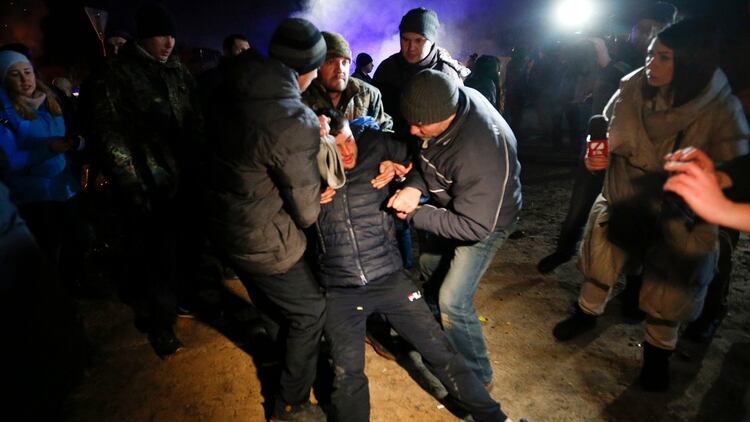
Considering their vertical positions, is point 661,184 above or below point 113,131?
below

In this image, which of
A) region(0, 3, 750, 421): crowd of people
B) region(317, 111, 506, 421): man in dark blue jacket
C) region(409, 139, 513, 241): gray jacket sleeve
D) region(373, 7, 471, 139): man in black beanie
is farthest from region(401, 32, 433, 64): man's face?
region(409, 139, 513, 241): gray jacket sleeve

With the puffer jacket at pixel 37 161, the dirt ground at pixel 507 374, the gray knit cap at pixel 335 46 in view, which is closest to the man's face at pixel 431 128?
the gray knit cap at pixel 335 46

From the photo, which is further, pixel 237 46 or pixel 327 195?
pixel 237 46

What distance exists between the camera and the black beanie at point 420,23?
3922mm

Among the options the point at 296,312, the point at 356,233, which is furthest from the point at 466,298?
the point at 296,312

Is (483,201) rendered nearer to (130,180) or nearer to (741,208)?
(741,208)

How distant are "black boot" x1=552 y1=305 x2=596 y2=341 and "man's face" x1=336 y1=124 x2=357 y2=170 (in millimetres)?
2442

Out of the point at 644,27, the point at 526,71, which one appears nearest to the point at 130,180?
the point at 644,27

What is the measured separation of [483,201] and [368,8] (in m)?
19.3

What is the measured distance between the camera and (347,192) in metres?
2.45

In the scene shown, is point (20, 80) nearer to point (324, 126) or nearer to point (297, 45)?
point (297, 45)

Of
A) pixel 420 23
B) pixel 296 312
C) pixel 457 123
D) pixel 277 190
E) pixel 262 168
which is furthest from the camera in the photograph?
pixel 420 23

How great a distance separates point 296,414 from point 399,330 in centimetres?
94

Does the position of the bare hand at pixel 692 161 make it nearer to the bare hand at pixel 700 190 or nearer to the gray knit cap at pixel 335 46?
the bare hand at pixel 700 190
